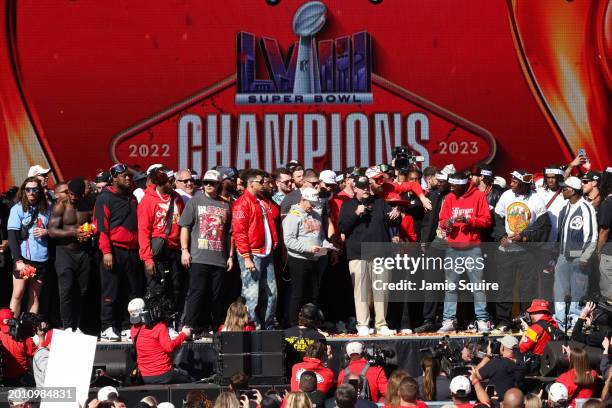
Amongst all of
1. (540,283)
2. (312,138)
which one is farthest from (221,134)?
(540,283)

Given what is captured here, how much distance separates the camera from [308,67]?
14805mm

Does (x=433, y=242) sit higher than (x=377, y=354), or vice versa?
(x=433, y=242)

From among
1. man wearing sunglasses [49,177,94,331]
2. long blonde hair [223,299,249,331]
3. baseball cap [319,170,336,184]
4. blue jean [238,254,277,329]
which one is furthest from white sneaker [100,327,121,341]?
baseball cap [319,170,336,184]

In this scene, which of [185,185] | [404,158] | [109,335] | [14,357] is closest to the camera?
[14,357]

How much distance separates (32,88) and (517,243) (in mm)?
5919

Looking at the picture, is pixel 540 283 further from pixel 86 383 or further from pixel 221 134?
pixel 86 383

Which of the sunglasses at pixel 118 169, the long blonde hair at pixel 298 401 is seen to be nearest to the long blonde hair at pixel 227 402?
the long blonde hair at pixel 298 401

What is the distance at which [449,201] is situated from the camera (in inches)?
498

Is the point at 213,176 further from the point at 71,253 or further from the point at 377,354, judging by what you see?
the point at 377,354

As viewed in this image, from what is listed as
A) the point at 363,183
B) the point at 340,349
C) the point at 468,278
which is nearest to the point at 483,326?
the point at 468,278

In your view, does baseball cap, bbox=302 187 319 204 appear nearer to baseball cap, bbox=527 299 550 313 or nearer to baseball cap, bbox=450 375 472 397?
baseball cap, bbox=527 299 550 313

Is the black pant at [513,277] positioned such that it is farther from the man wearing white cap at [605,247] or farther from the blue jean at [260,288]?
the blue jean at [260,288]

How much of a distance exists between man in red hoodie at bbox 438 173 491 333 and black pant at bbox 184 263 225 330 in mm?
2223

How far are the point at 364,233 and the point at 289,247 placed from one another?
0.77 m
